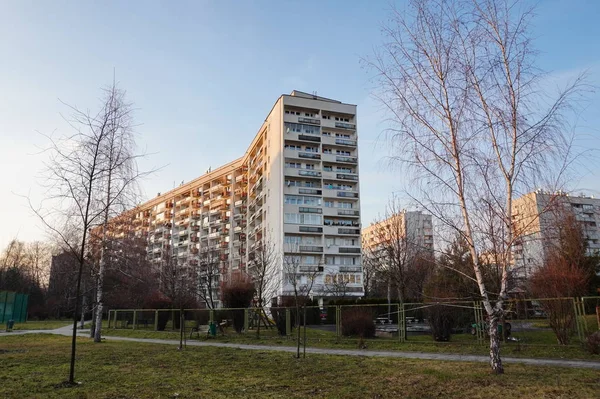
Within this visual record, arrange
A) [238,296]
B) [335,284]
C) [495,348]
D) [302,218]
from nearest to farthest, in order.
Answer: [495,348] → [238,296] → [335,284] → [302,218]

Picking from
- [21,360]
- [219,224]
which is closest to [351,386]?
[21,360]

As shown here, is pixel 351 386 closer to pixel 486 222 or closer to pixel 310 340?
pixel 486 222

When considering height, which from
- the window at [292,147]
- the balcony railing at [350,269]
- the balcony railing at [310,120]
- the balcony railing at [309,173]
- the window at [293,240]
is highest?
the balcony railing at [310,120]

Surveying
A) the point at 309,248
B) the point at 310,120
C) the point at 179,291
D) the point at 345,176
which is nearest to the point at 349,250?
the point at 309,248

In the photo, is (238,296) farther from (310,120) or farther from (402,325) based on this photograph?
(310,120)

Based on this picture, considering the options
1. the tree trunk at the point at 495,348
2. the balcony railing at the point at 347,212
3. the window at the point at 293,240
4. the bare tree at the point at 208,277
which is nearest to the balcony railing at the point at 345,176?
the balcony railing at the point at 347,212

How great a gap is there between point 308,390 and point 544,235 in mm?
6444

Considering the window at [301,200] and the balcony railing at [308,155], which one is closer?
the window at [301,200]

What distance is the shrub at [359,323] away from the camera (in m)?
19.9

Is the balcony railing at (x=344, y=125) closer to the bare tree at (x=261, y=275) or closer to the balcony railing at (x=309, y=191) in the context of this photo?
the balcony railing at (x=309, y=191)

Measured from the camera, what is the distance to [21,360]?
1284cm

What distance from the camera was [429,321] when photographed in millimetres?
19188

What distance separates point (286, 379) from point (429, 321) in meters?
11.7

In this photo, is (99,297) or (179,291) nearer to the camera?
(99,297)
